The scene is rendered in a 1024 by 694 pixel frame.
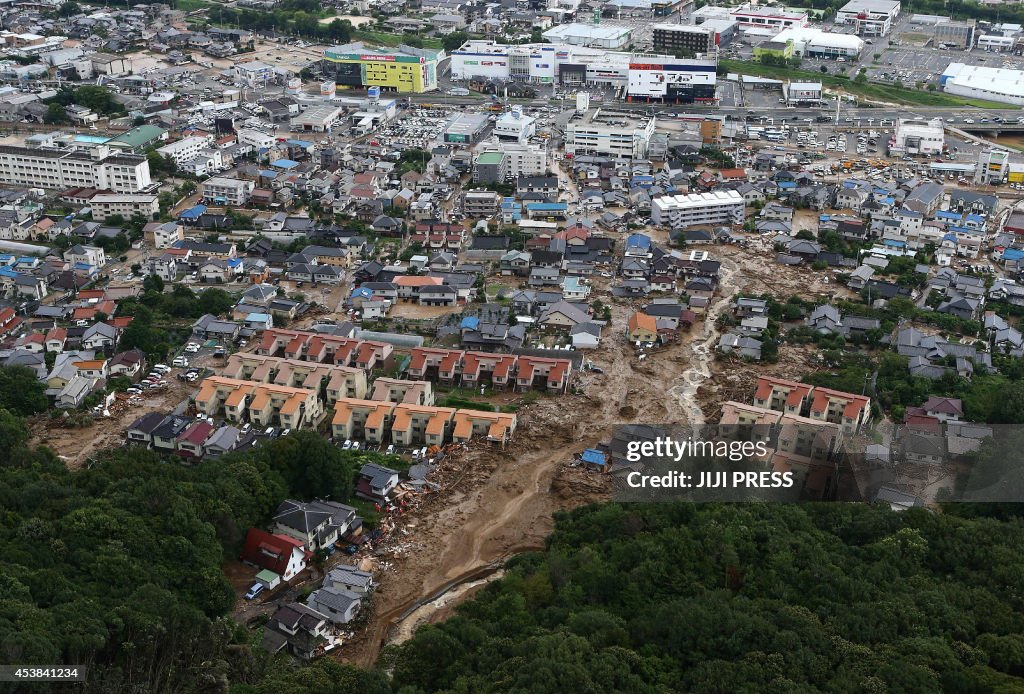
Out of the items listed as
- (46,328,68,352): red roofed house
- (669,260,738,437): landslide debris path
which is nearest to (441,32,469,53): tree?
(669,260,738,437): landslide debris path

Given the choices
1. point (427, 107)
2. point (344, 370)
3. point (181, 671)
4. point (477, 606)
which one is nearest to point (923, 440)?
point (477, 606)

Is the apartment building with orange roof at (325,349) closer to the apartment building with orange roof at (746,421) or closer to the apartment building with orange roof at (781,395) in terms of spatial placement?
the apartment building with orange roof at (746,421)

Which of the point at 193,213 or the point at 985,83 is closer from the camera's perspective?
the point at 193,213

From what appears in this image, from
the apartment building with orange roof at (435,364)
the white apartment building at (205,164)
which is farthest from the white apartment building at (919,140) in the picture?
the white apartment building at (205,164)

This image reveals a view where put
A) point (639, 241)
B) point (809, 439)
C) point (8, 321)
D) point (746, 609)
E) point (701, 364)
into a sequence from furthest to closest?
point (639, 241)
point (8, 321)
point (701, 364)
point (809, 439)
point (746, 609)

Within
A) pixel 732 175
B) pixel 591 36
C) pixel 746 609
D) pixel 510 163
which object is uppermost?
pixel 591 36

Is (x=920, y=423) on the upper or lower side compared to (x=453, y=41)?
lower

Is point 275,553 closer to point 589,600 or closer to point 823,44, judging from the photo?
point 589,600

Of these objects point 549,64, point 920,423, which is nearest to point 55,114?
point 549,64

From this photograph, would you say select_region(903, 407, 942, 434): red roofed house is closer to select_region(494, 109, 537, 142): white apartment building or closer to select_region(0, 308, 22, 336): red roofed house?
select_region(0, 308, 22, 336): red roofed house
